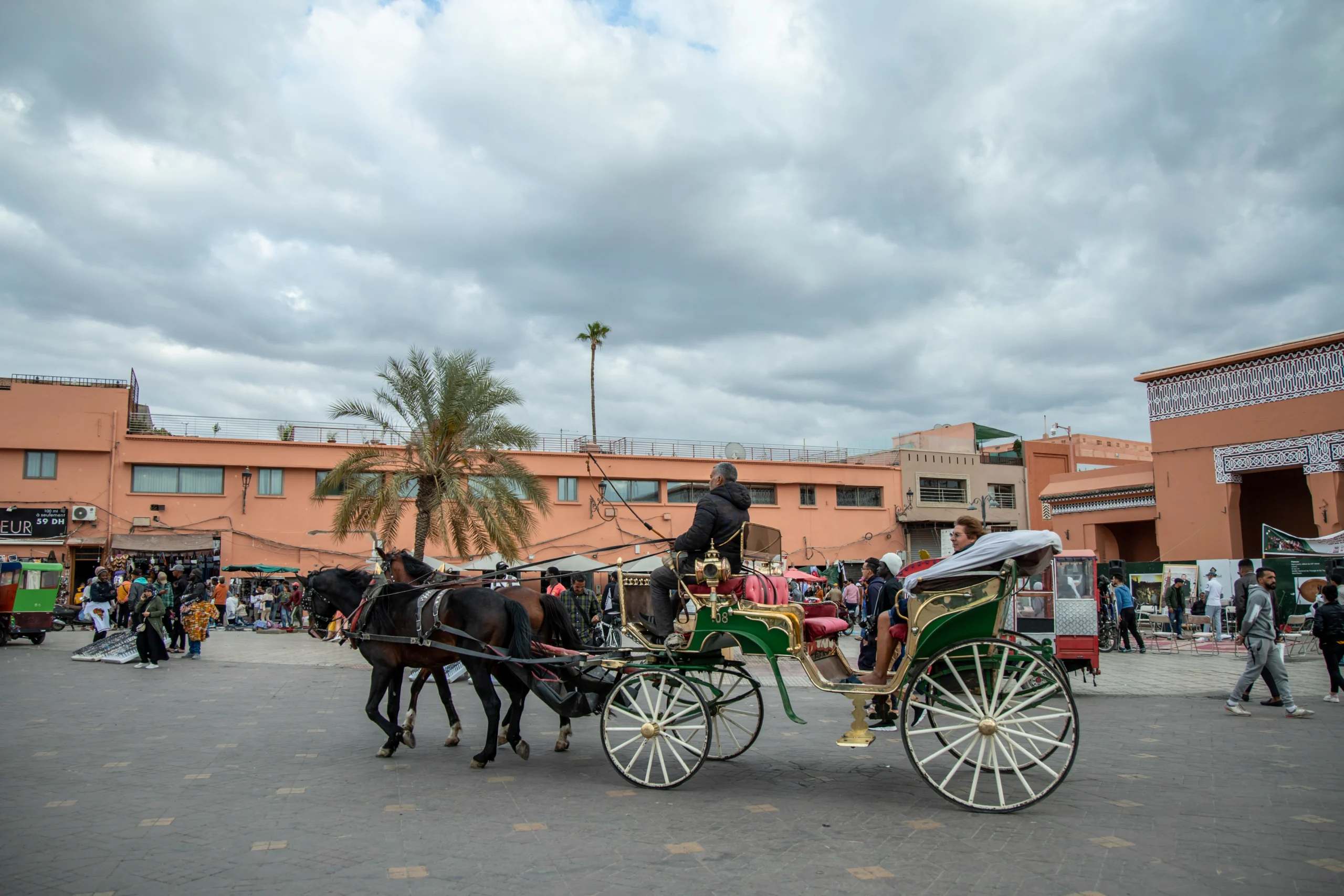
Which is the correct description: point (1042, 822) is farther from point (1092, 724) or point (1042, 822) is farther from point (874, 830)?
point (1092, 724)

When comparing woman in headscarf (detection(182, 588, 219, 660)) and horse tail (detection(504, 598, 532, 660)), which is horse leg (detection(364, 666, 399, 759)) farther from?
woman in headscarf (detection(182, 588, 219, 660))

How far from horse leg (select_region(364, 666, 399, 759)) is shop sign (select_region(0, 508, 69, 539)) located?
3006cm

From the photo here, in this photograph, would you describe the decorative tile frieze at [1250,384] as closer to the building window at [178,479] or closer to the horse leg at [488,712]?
the horse leg at [488,712]

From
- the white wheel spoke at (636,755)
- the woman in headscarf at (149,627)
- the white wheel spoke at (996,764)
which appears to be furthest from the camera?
the woman in headscarf at (149,627)

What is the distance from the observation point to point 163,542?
3269cm

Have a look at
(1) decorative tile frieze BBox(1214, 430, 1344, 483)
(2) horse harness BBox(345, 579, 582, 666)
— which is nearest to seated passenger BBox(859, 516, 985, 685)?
(2) horse harness BBox(345, 579, 582, 666)

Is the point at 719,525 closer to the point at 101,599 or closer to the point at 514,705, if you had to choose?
the point at 514,705

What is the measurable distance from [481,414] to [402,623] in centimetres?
1569

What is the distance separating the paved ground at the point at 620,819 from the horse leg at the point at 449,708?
0.19 m

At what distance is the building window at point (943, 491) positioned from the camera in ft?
145

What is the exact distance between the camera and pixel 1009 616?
13.7 metres

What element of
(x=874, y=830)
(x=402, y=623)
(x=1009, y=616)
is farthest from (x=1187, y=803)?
(x=1009, y=616)

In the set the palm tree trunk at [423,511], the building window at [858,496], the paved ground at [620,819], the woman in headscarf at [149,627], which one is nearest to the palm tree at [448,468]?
the palm tree trunk at [423,511]

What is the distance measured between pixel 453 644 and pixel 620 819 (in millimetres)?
3064
